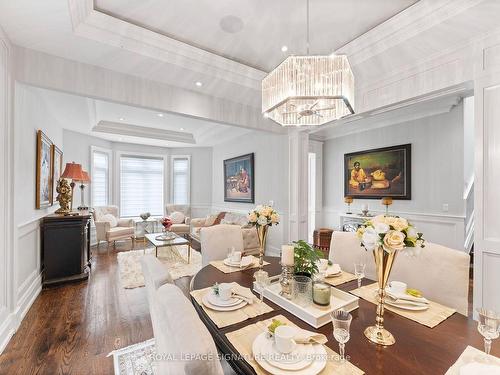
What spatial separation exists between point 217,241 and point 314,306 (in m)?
1.34

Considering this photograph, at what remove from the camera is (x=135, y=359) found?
1.88 meters

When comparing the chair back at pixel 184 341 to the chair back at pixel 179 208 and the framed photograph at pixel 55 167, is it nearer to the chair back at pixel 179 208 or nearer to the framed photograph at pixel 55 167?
the framed photograph at pixel 55 167

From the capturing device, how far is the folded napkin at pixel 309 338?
0.97m

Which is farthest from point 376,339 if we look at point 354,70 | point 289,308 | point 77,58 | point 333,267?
point 77,58

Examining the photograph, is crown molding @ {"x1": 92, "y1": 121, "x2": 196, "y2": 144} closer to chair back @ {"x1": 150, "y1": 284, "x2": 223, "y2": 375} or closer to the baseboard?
the baseboard

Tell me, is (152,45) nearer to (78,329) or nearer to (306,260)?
(306,260)

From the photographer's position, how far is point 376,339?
101 cm

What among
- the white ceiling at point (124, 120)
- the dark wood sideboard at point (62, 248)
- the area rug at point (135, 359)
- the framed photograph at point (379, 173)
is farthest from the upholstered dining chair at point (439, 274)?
the dark wood sideboard at point (62, 248)

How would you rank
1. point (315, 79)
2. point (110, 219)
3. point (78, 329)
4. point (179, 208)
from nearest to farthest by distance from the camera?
point (315, 79) → point (78, 329) → point (110, 219) → point (179, 208)

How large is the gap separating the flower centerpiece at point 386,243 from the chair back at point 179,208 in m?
6.42

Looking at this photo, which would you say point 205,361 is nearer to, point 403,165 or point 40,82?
point 40,82

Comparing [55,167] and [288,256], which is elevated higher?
[55,167]

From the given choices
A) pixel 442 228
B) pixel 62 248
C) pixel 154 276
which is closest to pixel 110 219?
pixel 62 248

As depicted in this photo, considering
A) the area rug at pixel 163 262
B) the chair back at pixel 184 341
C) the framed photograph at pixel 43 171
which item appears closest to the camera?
the chair back at pixel 184 341
